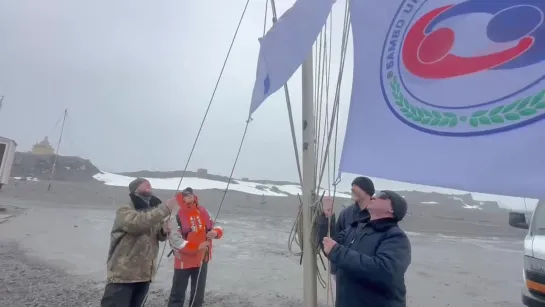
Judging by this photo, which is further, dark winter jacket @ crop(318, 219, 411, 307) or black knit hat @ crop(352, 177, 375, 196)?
black knit hat @ crop(352, 177, 375, 196)

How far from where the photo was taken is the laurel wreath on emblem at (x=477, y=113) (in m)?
2.05

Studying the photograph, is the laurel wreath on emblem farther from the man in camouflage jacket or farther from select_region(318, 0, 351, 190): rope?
the man in camouflage jacket

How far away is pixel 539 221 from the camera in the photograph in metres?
5.52

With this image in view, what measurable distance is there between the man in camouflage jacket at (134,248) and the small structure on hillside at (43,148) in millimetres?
43075

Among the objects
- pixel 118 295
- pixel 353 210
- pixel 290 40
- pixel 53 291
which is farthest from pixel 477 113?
pixel 53 291

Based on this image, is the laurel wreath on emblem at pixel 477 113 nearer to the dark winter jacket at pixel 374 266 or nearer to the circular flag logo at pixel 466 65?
the circular flag logo at pixel 466 65

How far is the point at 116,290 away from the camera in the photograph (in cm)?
381

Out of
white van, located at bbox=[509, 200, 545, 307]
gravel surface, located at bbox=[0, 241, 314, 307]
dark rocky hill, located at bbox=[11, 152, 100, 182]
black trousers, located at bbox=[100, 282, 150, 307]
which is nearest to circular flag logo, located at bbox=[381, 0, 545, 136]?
black trousers, located at bbox=[100, 282, 150, 307]

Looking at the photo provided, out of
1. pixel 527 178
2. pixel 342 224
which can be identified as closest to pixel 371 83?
pixel 527 178

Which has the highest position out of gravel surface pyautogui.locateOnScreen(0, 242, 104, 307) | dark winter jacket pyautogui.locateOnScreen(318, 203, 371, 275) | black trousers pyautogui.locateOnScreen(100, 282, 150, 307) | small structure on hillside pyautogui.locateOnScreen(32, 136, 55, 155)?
small structure on hillside pyautogui.locateOnScreen(32, 136, 55, 155)

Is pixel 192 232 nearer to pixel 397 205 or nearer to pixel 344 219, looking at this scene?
pixel 344 219

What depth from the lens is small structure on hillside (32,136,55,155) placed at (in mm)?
42112

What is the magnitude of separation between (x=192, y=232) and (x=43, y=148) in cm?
4337

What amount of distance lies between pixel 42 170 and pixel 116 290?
38809 millimetres
